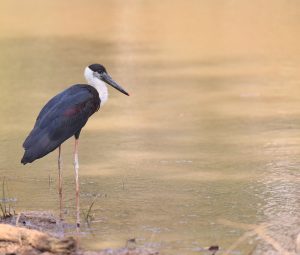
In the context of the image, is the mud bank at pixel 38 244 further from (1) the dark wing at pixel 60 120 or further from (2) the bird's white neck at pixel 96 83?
(2) the bird's white neck at pixel 96 83

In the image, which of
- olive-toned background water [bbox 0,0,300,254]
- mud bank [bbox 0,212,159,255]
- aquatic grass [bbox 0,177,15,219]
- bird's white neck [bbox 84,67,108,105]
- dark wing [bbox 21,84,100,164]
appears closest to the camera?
mud bank [bbox 0,212,159,255]

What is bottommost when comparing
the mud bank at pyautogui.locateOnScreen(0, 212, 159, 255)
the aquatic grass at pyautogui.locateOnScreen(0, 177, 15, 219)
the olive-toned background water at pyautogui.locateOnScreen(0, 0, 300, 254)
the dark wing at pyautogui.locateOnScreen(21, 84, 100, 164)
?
the olive-toned background water at pyautogui.locateOnScreen(0, 0, 300, 254)

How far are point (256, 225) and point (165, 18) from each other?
1243 cm

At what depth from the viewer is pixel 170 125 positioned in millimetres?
10242

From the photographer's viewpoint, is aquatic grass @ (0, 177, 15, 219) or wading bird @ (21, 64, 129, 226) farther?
wading bird @ (21, 64, 129, 226)

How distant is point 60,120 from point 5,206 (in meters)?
0.67

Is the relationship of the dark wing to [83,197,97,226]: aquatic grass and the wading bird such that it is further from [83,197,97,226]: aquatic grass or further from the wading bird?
[83,197,97,226]: aquatic grass

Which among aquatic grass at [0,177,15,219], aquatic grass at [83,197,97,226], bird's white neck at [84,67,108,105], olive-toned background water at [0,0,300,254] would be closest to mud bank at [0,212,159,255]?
olive-toned background water at [0,0,300,254]

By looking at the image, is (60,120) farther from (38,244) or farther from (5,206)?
(38,244)

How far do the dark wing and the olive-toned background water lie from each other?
0.53 meters

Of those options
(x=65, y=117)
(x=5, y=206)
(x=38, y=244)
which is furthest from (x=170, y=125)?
(x=38, y=244)

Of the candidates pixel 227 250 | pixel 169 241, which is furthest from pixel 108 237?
pixel 227 250

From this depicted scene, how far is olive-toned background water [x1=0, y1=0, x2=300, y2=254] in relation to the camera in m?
A: 7.07

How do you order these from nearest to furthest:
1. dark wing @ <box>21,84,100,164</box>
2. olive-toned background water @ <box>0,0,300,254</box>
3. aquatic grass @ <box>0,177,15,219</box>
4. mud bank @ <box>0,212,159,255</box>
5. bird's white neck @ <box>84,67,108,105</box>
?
mud bank @ <box>0,212,159,255</box>
aquatic grass @ <box>0,177,15,219</box>
dark wing @ <box>21,84,100,164</box>
olive-toned background water @ <box>0,0,300,254</box>
bird's white neck @ <box>84,67,108,105</box>
